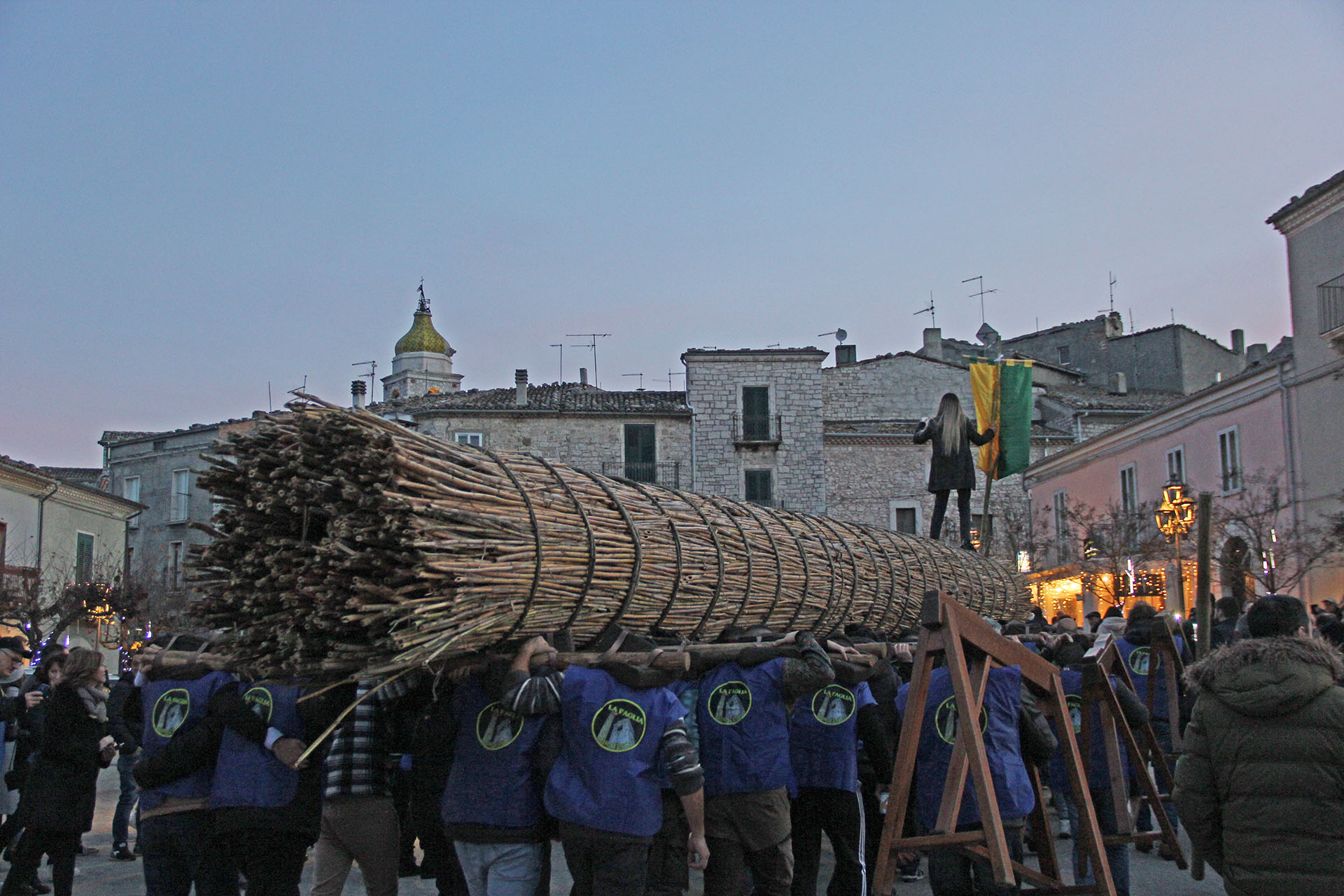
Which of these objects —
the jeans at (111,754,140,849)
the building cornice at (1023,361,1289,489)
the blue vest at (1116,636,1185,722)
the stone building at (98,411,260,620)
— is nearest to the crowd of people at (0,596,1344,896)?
the blue vest at (1116,636,1185,722)

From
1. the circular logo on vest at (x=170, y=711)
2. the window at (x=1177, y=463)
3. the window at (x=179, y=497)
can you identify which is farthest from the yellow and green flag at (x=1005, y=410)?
the window at (x=179, y=497)

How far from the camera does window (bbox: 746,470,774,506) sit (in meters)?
36.6

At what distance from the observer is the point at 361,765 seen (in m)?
5.44

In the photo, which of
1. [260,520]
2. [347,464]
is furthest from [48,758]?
[347,464]

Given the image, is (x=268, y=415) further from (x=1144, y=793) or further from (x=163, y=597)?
(x=163, y=597)

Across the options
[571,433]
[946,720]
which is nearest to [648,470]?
[571,433]

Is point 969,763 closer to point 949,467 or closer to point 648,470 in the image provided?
point 949,467

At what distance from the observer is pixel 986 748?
5.42m

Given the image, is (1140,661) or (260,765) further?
(1140,661)

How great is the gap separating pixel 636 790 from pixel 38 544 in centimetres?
2998

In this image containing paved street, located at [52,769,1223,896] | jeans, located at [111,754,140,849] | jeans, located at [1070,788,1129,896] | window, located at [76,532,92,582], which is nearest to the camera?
jeans, located at [1070,788,1129,896]

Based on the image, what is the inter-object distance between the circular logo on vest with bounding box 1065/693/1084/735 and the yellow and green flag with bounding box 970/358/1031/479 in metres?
8.19

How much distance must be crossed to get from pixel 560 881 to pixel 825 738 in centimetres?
317

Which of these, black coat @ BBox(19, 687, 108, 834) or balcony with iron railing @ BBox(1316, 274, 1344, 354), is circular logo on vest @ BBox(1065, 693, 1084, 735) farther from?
balcony with iron railing @ BBox(1316, 274, 1344, 354)
